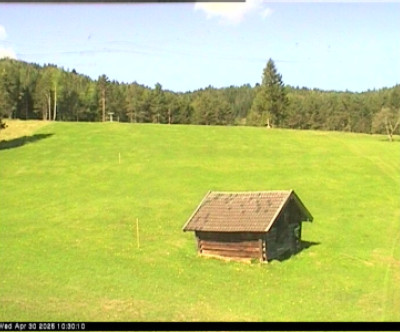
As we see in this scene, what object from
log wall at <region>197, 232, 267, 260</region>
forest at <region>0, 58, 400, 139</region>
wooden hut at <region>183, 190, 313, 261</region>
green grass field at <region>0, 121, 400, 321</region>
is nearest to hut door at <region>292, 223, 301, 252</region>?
wooden hut at <region>183, 190, 313, 261</region>

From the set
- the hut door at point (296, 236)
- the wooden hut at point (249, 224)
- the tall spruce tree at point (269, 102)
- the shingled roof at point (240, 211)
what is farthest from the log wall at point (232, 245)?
the tall spruce tree at point (269, 102)

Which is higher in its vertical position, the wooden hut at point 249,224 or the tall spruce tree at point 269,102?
the tall spruce tree at point 269,102

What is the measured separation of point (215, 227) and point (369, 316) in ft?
15.6

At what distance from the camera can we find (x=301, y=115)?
40.4 ft

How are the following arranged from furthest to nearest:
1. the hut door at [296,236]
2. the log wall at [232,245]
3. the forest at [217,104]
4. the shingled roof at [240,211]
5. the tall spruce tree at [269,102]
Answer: the hut door at [296,236] < the log wall at [232,245] < the shingled roof at [240,211] < the tall spruce tree at [269,102] < the forest at [217,104]

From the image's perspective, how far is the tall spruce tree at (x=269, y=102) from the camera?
9.41 m

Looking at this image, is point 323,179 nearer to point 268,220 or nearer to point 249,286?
point 268,220

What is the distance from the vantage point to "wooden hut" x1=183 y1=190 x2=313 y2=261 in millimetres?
11508

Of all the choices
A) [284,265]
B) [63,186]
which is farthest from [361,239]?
[63,186]

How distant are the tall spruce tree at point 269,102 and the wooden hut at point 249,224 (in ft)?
6.04

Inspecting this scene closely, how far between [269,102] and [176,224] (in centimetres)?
556

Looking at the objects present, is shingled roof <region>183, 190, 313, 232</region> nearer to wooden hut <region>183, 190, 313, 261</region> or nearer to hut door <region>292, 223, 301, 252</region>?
wooden hut <region>183, 190, 313, 261</region>

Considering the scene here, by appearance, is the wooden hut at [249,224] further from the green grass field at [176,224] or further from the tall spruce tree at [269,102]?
the tall spruce tree at [269,102]

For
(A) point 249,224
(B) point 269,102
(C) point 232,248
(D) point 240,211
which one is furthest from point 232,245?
(B) point 269,102
